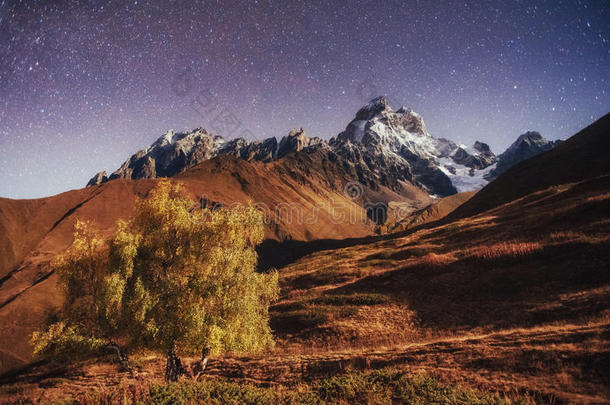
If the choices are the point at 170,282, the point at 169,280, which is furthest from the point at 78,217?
the point at 170,282

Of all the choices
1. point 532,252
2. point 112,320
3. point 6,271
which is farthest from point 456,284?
point 6,271

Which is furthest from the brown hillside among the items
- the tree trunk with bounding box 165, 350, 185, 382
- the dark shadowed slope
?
the dark shadowed slope

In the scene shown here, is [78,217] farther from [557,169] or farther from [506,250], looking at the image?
[557,169]

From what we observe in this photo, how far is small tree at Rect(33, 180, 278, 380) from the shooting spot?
48.2ft

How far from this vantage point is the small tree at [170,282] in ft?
48.2

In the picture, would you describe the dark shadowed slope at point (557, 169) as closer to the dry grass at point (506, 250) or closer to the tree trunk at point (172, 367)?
the dry grass at point (506, 250)

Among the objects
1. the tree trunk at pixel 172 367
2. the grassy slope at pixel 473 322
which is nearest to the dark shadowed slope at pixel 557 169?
the grassy slope at pixel 473 322

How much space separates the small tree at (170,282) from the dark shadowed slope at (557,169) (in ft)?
288

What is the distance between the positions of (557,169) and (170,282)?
10675cm

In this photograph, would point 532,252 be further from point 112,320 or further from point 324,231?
point 324,231

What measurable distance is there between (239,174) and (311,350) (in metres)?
144

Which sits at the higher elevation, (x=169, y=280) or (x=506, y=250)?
→ (x=169, y=280)

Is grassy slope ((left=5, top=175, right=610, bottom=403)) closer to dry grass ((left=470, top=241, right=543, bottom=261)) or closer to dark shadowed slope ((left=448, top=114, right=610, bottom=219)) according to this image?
dry grass ((left=470, top=241, right=543, bottom=261))

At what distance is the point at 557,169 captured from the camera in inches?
3265
